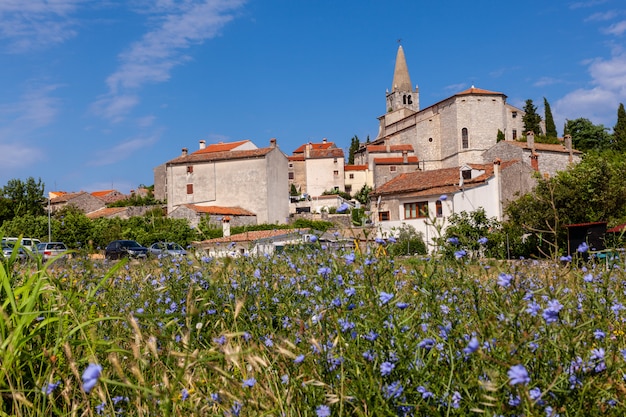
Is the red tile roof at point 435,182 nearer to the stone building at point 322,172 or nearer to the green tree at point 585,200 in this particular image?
the green tree at point 585,200

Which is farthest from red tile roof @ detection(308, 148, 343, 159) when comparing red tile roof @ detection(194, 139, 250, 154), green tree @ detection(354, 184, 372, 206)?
red tile roof @ detection(194, 139, 250, 154)

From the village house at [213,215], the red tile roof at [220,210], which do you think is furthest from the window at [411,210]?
the red tile roof at [220,210]

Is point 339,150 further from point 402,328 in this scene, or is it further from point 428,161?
point 402,328

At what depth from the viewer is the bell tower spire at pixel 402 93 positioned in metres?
110

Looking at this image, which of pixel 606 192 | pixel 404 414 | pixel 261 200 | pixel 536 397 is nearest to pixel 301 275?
pixel 404 414

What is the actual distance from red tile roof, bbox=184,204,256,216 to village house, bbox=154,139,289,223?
825mm

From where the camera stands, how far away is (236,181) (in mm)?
52781

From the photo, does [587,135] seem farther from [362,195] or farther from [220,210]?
[220,210]

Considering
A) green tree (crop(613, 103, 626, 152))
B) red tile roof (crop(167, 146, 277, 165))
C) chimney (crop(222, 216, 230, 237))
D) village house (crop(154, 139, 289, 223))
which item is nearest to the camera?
chimney (crop(222, 216, 230, 237))

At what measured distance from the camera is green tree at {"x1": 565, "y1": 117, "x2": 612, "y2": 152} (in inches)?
2953

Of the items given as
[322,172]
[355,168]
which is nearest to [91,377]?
[322,172]

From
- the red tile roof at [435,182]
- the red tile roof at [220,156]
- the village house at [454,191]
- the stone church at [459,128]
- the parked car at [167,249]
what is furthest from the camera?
the stone church at [459,128]

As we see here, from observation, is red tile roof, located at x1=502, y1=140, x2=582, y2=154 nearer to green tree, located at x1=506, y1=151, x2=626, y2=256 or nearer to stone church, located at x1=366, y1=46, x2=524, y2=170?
stone church, located at x1=366, y1=46, x2=524, y2=170

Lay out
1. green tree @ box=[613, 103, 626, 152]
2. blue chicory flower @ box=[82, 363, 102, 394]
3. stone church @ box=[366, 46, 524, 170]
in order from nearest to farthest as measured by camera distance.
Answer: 1. blue chicory flower @ box=[82, 363, 102, 394]
2. green tree @ box=[613, 103, 626, 152]
3. stone church @ box=[366, 46, 524, 170]
